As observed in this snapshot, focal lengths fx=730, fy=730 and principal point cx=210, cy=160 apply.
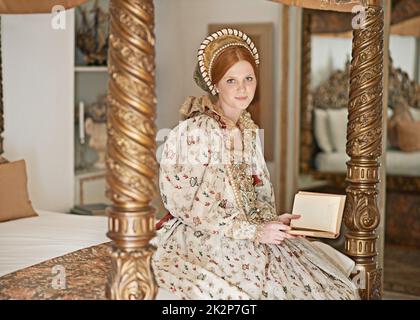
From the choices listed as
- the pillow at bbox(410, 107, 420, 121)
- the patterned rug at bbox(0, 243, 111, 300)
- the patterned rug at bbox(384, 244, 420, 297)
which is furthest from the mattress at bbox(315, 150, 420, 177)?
the patterned rug at bbox(0, 243, 111, 300)

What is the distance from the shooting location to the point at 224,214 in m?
2.70

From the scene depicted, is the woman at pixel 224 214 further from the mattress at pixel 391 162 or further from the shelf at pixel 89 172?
the mattress at pixel 391 162

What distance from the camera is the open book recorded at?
269cm

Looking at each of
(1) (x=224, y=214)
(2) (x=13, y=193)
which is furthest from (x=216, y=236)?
(2) (x=13, y=193)

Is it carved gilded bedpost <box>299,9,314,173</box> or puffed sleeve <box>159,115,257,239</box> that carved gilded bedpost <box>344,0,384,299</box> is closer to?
puffed sleeve <box>159,115,257,239</box>

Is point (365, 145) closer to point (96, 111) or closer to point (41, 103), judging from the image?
point (41, 103)

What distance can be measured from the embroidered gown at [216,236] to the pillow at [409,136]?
3914mm

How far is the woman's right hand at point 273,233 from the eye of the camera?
2.62 meters

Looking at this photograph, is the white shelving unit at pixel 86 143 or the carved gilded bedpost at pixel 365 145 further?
the white shelving unit at pixel 86 143

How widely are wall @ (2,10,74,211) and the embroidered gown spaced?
84.5 inches

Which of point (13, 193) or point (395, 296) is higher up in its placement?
point (13, 193)

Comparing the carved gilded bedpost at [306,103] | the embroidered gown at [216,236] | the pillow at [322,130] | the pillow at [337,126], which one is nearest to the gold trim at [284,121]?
the carved gilded bedpost at [306,103]

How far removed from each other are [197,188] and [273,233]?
12.9 inches

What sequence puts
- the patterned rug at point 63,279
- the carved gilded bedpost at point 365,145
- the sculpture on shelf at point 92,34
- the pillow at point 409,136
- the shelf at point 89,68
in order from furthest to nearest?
the pillow at point 409,136
the sculpture on shelf at point 92,34
the shelf at point 89,68
the carved gilded bedpost at point 365,145
the patterned rug at point 63,279
